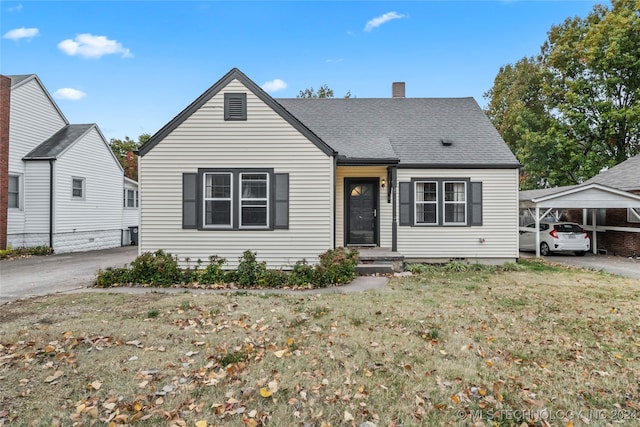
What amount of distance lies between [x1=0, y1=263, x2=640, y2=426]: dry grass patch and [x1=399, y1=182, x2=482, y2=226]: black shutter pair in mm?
4591

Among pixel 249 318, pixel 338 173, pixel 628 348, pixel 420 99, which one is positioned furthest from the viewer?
pixel 420 99


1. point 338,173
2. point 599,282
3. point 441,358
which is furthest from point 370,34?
point 441,358

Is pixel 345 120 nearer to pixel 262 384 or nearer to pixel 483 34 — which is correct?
pixel 483 34

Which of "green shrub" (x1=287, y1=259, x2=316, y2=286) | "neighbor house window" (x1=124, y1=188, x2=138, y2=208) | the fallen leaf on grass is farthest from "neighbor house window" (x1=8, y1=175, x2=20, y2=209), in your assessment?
the fallen leaf on grass

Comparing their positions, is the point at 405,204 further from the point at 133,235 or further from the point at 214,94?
the point at 133,235

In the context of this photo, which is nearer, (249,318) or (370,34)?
(249,318)

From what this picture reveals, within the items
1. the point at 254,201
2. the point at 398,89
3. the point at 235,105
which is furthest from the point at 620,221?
the point at 235,105

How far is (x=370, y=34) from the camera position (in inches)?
686

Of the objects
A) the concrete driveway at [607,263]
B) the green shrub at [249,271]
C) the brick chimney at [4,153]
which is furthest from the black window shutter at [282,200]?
the brick chimney at [4,153]

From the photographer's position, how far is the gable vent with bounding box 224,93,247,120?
30.8 feet

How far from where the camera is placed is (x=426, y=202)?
11.3 metres

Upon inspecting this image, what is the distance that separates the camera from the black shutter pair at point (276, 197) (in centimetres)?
941

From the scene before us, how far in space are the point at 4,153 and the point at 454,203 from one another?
58.6ft

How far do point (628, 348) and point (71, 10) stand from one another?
1880cm
